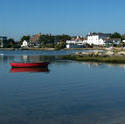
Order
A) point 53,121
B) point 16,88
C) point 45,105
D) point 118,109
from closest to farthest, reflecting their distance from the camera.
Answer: point 53,121, point 118,109, point 45,105, point 16,88

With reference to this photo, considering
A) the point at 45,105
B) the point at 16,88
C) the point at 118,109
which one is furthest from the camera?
the point at 16,88

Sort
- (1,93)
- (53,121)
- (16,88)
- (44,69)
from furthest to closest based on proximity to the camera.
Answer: (44,69) → (16,88) → (1,93) → (53,121)

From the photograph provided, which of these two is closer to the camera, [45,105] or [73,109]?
[73,109]

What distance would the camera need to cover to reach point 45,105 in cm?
2328

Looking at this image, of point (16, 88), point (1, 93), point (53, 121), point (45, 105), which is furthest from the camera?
point (16, 88)

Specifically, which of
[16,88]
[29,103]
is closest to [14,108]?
[29,103]

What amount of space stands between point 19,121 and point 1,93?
33.6 feet

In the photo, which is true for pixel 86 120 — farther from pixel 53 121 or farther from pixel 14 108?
pixel 14 108

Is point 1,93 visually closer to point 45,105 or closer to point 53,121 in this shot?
point 45,105

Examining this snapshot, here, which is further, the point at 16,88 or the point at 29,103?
the point at 16,88

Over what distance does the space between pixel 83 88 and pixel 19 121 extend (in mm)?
14080

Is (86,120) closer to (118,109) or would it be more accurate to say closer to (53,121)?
(53,121)

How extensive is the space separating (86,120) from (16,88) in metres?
14.5

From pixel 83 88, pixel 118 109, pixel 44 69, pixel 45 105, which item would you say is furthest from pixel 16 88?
pixel 44 69
